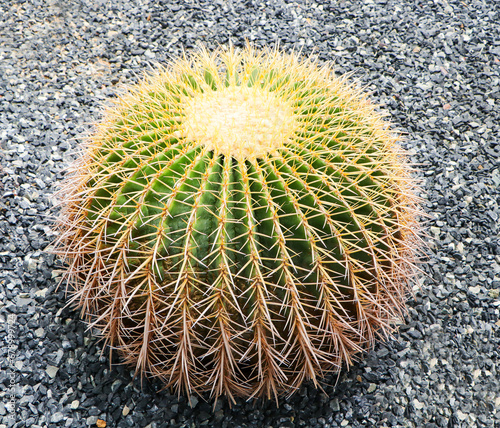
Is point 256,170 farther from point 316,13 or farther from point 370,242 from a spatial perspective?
point 316,13

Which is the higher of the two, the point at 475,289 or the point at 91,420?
the point at 475,289

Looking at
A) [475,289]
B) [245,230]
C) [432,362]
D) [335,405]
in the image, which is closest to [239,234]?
[245,230]

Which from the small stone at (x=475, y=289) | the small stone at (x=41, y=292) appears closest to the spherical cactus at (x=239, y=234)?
the small stone at (x=41, y=292)

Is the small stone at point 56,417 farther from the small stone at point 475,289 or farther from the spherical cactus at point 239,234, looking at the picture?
the small stone at point 475,289

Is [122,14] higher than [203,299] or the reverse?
the reverse

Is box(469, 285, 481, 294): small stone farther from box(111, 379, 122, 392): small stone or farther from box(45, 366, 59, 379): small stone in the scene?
box(45, 366, 59, 379): small stone

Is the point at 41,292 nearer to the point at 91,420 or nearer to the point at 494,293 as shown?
the point at 91,420

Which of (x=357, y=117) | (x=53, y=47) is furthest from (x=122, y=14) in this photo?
(x=357, y=117)
